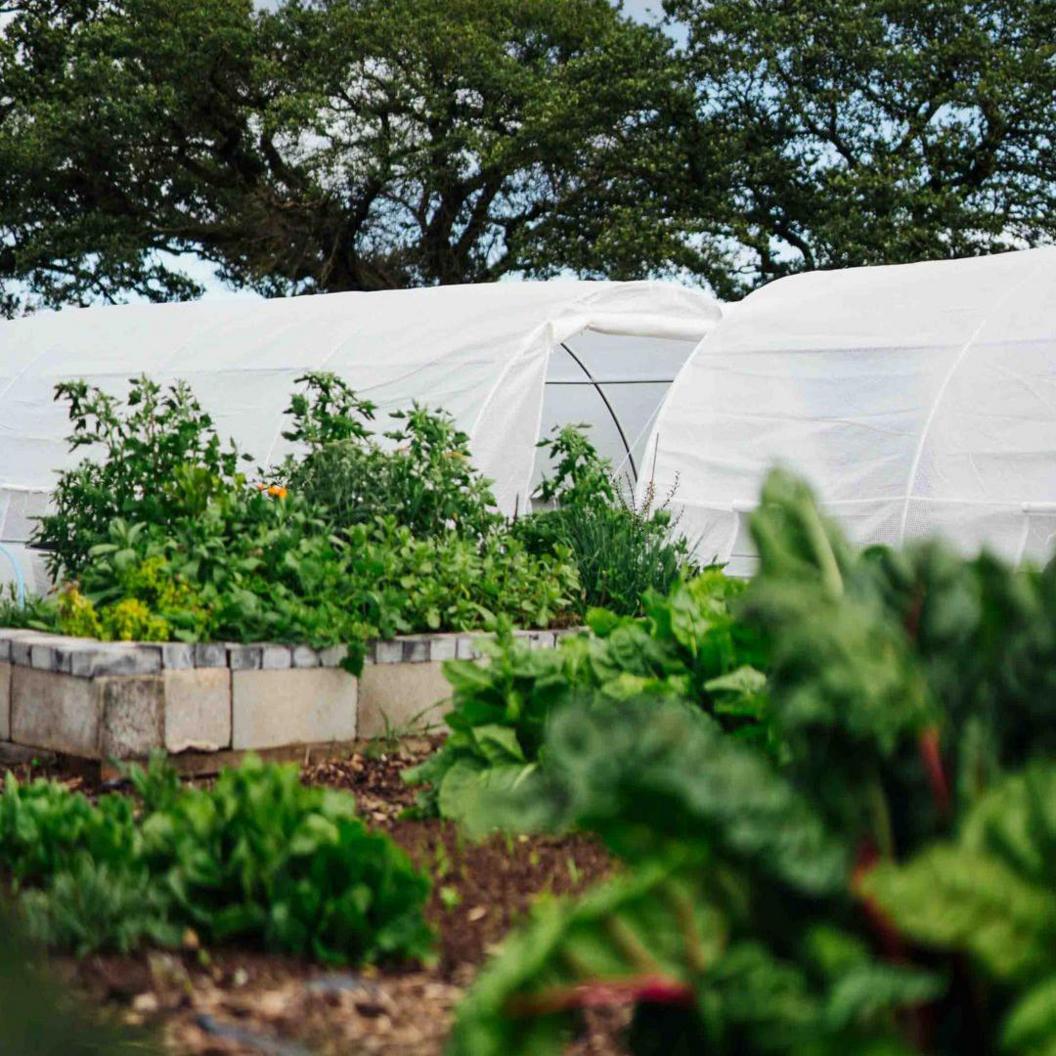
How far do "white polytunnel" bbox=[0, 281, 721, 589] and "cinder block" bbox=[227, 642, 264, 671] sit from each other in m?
4.71

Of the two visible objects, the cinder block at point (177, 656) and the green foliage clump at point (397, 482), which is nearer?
the cinder block at point (177, 656)

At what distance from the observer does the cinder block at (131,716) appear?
4.96m

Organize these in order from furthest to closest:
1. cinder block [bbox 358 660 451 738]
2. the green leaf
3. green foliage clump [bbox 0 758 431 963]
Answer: cinder block [bbox 358 660 451 738] < green foliage clump [bbox 0 758 431 963] < the green leaf

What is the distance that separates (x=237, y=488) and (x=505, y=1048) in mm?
4394

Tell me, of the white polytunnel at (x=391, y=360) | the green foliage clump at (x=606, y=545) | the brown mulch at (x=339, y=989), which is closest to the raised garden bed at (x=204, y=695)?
the green foliage clump at (x=606, y=545)

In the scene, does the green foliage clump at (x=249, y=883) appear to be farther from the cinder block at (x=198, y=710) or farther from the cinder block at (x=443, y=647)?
the cinder block at (x=443, y=647)

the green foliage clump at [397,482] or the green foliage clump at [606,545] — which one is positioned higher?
the green foliage clump at [397,482]

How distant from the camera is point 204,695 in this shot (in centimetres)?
517

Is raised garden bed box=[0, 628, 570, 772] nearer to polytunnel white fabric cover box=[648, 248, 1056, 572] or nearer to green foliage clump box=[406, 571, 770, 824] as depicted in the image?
green foliage clump box=[406, 571, 770, 824]

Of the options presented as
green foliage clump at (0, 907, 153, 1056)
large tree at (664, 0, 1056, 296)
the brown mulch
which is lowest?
green foliage clump at (0, 907, 153, 1056)

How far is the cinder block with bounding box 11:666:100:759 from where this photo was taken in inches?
198

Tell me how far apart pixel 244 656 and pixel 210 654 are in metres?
0.12

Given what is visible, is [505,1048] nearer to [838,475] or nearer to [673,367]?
[838,475]

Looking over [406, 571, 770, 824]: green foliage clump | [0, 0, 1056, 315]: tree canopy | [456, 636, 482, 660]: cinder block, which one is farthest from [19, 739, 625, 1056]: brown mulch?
[0, 0, 1056, 315]: tree canopy
